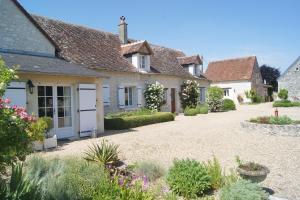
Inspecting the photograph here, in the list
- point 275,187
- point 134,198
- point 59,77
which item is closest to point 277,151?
point 275,187

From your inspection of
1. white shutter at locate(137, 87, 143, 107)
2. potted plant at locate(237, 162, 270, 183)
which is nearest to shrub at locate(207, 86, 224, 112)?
white shutter at locate(137, 87, 143, 107)

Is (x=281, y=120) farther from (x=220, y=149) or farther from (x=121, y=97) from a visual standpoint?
(x=121, y=97)

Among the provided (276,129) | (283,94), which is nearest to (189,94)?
(276,129)

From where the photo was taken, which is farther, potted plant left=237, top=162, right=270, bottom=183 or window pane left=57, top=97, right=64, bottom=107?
window pane left=57, top=97, right=64, bottom=107

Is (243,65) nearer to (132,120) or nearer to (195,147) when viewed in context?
(132,120)

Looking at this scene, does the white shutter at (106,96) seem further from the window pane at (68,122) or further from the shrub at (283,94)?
the shrub at (283,94)

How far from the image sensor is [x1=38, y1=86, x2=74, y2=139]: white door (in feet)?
35.5

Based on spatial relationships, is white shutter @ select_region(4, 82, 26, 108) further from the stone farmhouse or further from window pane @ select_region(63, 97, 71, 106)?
window pane @ select_region(63, 97, 71, 106)

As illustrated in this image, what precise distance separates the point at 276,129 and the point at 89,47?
1131 cm

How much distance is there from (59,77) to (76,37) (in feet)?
23.4

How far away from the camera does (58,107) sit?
1124cm

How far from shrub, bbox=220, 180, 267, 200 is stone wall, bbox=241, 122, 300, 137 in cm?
767

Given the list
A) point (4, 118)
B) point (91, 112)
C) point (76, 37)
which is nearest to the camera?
point (4, 118)

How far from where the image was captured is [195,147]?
965 centimetres
